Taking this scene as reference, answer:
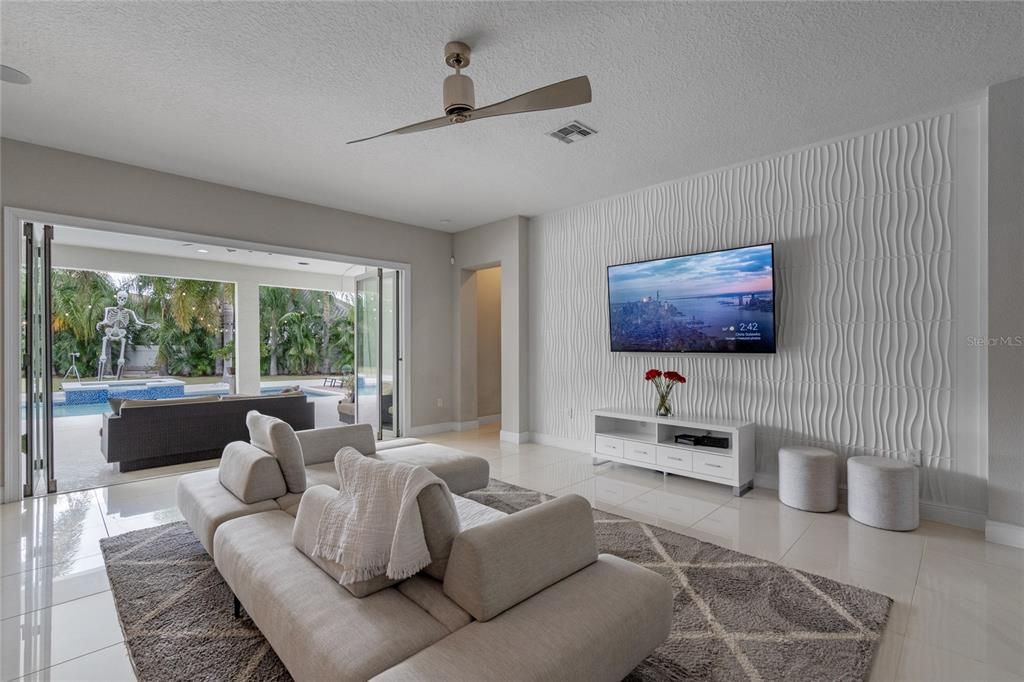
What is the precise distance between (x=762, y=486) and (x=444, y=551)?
11.3 feet

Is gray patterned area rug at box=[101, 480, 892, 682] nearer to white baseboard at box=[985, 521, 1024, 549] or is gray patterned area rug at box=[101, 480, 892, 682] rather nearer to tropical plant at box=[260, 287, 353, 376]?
white baseboard at box=[985, 521, 1024, 549]

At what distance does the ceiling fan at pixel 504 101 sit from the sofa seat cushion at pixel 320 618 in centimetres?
200

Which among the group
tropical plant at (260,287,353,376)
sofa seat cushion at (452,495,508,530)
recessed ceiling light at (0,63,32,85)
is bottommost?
sofa seat cushion at (452,495,508,530)

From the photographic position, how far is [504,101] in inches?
87.7

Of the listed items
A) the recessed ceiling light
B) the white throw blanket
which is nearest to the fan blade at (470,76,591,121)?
the white throw blanket

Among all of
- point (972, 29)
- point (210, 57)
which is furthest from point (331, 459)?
point (972, 29)

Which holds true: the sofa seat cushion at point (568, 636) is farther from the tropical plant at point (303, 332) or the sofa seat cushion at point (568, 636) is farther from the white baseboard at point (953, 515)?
the tropical plant at point (303, 332)

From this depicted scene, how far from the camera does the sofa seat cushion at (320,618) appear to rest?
122 cm

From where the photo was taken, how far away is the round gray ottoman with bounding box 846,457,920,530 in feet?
9.70

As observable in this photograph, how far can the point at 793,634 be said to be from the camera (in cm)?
191

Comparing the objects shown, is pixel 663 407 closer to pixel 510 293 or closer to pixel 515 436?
pixel 515 436

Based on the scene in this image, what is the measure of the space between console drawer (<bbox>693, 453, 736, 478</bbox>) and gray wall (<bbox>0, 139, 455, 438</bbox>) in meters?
3.62

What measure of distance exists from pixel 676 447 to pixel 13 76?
5.14 m

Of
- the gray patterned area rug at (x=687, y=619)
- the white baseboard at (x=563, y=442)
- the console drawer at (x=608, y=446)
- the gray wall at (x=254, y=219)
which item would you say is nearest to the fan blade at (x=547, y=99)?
the gray patterned area rug at (x=687, y=619)
